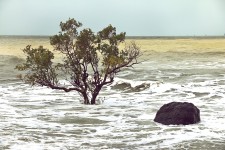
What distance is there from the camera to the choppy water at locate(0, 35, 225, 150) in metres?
11.9

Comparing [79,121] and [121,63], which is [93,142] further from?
[121,63]

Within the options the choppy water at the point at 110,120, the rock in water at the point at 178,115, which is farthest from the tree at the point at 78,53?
the rock in water at the point at 178,115

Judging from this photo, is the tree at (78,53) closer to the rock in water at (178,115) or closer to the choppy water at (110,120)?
the choppy water at (110,120)

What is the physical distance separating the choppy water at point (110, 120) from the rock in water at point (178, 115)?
0.32 m

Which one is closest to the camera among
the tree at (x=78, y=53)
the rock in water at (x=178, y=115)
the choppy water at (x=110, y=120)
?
the choppy water at (x=110, y=120)

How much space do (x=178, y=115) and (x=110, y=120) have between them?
104 inches

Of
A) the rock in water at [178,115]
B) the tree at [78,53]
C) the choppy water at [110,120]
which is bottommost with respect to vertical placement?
the choppy water at [110,120]

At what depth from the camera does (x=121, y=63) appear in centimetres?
2072

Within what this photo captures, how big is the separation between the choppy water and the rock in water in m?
0.32

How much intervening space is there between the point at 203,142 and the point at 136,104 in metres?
8.76

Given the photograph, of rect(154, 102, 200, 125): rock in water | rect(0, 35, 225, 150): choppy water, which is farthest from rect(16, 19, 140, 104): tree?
rect(154, 102, 200, 125): rock in water

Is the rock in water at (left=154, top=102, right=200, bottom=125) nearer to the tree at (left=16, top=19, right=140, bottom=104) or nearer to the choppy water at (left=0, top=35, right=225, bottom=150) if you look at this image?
the choppy water at (left=0, top=35, right=225, bottom=150)

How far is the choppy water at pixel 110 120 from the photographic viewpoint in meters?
11.9

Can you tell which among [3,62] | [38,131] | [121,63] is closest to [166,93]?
[121,63]
